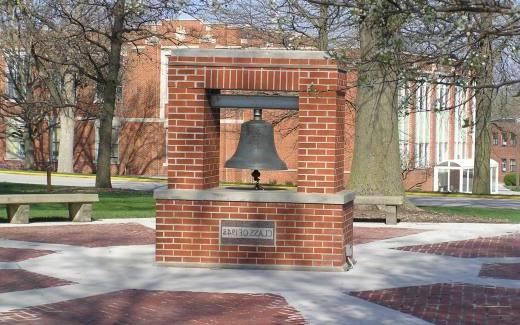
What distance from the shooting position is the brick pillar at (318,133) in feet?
40.1

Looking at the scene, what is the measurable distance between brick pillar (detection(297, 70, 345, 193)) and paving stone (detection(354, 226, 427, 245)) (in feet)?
10.2

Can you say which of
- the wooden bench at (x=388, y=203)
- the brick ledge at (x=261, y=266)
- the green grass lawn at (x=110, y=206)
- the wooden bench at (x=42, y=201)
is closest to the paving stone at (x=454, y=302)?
the brick ledge at (x=261, y=266)

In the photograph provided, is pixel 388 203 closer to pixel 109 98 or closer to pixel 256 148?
pixel 256 148

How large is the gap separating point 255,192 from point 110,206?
1141cm

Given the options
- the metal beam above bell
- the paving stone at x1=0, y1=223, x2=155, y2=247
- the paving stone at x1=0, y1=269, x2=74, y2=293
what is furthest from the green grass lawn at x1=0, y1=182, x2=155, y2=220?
the paving stone at x1=0, y1=269, x2=74, y2=293

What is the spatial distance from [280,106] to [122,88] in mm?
39422

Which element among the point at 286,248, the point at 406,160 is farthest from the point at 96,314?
the point at 406,160

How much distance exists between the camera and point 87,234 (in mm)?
15922

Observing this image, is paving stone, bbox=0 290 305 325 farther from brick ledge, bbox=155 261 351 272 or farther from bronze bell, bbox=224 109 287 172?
bronze bell, bbox=224 109 287 172

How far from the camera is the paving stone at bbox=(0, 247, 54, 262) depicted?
12.8 metres

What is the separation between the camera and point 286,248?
12.3 metres

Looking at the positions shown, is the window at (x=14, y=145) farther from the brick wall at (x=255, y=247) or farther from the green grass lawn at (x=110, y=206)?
the brick wall at (x=255, y=247)

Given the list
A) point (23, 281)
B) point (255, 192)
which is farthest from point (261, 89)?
point (23, 281)

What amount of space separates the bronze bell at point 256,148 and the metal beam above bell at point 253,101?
306mm
